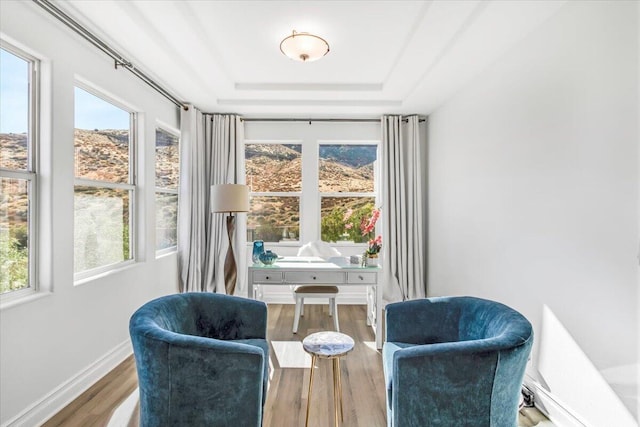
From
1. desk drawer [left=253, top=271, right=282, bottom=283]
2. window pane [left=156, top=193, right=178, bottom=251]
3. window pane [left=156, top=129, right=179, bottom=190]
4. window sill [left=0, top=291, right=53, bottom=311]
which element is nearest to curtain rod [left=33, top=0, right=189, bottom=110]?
window pane [left=156, top=129, right=179, bottom=190]

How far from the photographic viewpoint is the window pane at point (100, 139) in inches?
96.6

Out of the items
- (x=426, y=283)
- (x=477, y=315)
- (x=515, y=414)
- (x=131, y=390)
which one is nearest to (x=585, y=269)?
(x=477, y=315)

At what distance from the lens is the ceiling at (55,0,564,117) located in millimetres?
2176

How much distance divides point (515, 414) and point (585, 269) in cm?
90

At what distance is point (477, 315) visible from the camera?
1.90 meters

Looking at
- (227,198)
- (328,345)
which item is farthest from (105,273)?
(328,345)

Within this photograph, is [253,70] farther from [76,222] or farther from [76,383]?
[76,383]

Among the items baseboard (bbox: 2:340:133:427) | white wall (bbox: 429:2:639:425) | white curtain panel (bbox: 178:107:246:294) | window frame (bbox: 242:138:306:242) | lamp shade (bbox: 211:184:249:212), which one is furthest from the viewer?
window frame (bbox: 242:138:306:242)

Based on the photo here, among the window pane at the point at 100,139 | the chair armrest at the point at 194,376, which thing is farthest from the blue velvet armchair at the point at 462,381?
the window pane at the point at 100,139

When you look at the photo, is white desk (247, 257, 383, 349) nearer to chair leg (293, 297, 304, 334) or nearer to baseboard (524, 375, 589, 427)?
chair leg (293, 297, 304, 334)

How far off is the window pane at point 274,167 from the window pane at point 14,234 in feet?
8.83

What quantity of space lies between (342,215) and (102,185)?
278 centimetres

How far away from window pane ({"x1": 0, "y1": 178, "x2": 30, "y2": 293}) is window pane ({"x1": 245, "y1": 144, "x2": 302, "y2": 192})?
269 centimetres

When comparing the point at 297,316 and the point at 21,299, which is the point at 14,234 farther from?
the point at 297,316
